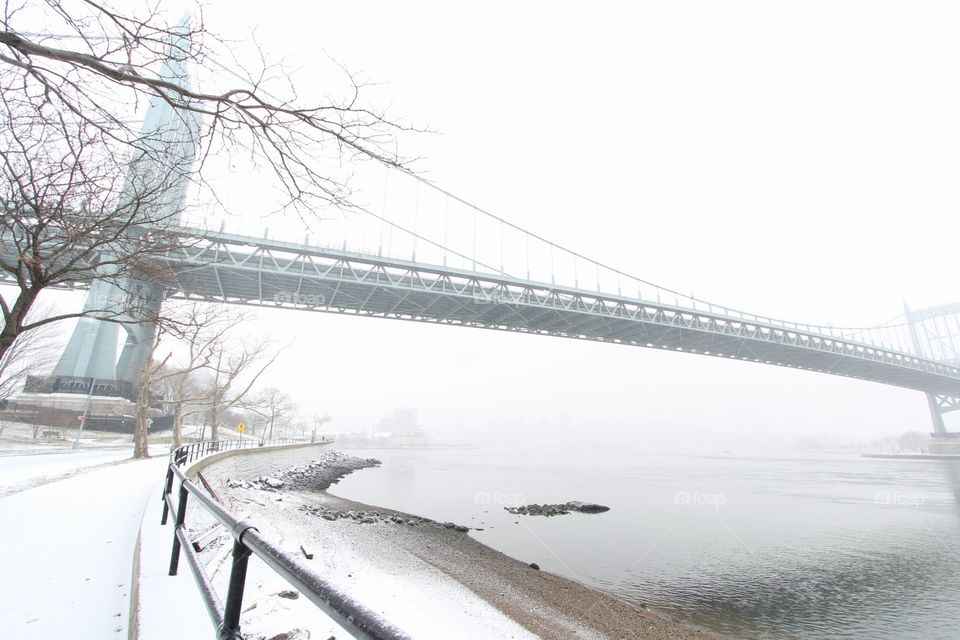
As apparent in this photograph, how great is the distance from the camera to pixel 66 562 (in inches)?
153

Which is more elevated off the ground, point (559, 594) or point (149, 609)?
point (149, 609)

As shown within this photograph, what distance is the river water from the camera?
7.70m

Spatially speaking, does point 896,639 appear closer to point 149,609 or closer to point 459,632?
point 459,632

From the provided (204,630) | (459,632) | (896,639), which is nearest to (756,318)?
(896,639)

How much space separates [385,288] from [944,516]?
3075cm

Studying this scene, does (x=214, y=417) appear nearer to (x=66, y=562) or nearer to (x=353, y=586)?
(x=353, y=586)

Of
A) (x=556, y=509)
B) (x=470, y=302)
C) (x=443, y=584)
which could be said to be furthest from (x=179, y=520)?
(x=470, y=302)

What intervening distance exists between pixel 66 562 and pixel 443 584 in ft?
17.1

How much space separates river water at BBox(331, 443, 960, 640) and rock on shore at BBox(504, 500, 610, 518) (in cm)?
61

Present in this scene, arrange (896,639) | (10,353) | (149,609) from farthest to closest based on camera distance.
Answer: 1. (10,353)
2. (896,639)
3. (149,609)

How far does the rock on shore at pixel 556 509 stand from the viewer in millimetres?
16672

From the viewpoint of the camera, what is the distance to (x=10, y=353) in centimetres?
1936

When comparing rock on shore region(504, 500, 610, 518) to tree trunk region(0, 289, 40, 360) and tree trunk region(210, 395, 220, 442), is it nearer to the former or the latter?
tree trunk region(210, 395, 220, 442)

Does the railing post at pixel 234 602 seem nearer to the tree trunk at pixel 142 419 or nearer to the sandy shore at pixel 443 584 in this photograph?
the sandy shore at pixel 443 584
